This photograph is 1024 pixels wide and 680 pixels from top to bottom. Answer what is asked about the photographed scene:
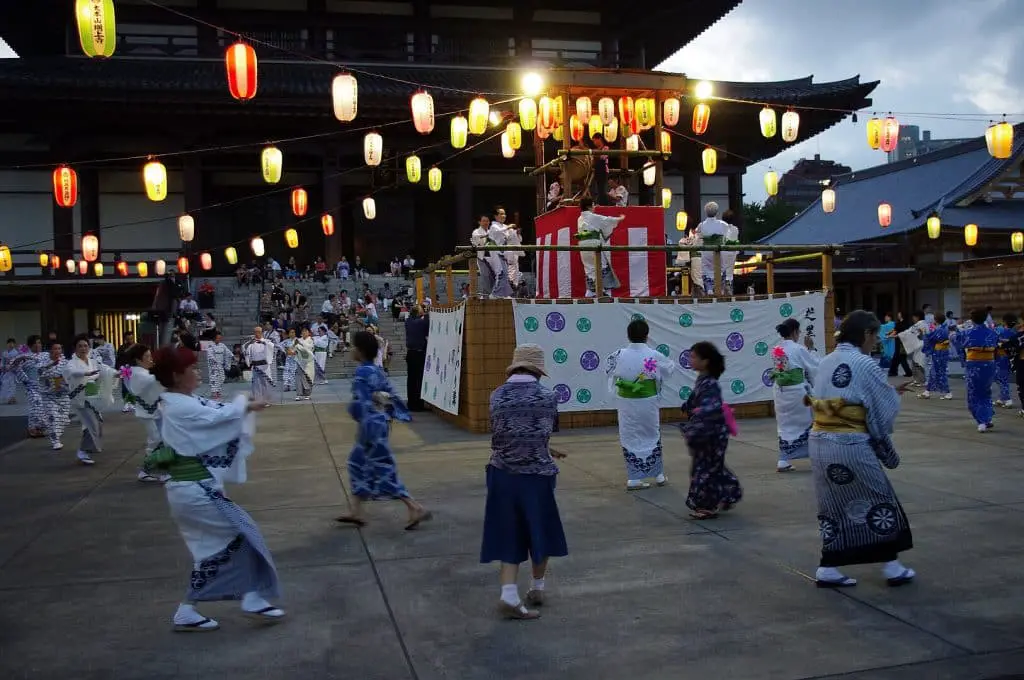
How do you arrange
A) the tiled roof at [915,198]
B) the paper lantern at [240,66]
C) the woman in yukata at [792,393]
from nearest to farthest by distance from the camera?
1. the woman in yukata at [792,393]
2. the paper lantern at [240,66]
3. the tiled roof at [915,198]

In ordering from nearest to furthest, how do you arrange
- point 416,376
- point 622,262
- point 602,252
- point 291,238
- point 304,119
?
1. point 602,252
2. point 622,262
3. point 416,376
4. point 304,119
5. point 291,238

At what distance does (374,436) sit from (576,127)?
1054cm

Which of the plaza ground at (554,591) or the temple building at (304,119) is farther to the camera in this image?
the temple building at (304,119)

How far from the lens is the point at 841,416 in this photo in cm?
482

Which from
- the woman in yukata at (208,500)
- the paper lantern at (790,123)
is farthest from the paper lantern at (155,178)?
the woman in yukata at (208,500)

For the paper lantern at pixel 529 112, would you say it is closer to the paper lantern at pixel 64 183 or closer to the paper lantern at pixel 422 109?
the paper lantern at pixel 422 109

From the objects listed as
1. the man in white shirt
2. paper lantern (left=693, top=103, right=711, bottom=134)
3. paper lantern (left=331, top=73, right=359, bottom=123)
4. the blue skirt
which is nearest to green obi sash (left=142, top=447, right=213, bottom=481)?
the blue skirt

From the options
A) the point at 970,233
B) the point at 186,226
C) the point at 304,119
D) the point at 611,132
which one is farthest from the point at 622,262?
the point at 970,233

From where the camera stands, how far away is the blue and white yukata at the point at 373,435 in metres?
6.44

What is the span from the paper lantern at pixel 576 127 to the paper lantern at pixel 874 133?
21.0 ft

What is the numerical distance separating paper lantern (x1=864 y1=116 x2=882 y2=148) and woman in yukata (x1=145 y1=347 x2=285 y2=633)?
54.4 ft

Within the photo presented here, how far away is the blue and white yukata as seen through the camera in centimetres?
644

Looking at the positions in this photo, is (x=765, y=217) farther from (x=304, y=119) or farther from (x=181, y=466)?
(x=181, y=466)

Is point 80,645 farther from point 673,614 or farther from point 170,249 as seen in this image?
point 170,249
